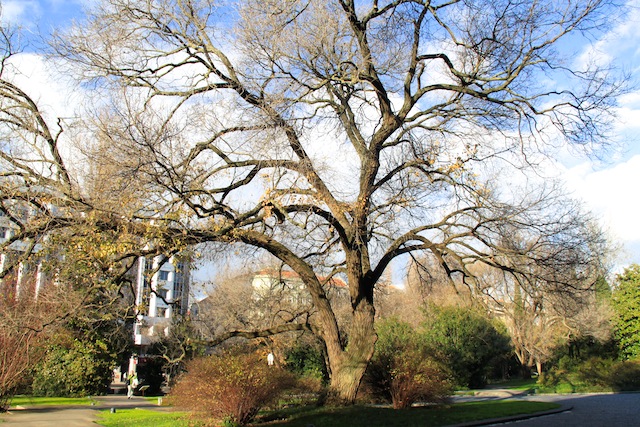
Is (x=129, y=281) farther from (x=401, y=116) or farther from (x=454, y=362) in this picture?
(x=454, y=362)

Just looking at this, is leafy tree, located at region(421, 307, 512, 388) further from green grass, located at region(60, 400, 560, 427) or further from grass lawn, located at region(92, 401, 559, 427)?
grass lawn, located at region(92, 401, 559, 427)

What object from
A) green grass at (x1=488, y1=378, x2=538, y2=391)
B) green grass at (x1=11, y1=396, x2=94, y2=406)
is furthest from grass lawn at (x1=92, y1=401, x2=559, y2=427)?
green grass at (x1=488, y1=378, x2=538, y2=391)

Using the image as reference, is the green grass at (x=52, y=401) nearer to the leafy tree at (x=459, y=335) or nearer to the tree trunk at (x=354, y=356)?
the tree trunk at (x=354, y=356)

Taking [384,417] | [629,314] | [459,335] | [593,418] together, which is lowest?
[593,418]

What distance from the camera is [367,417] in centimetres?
1252

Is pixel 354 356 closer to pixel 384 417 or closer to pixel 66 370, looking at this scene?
pixel 384 417

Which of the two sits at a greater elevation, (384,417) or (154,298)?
(154,298)

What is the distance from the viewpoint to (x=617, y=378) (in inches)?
1096

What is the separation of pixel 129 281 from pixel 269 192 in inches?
181

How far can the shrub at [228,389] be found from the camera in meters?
13.3

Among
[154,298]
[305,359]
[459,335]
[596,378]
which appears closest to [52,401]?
[305,359]

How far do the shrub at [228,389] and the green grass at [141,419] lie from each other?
0.72 metres

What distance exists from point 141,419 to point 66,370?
1084cm

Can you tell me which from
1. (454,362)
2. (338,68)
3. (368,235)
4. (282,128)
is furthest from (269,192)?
(454,362)
